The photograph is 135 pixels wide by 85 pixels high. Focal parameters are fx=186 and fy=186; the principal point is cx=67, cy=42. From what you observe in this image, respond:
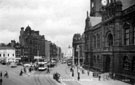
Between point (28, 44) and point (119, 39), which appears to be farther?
point (28, 44)

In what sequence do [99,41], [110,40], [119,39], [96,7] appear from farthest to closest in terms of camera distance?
1. [96,7]
2. [99,41]
3. [110,40]
4. [119,39]

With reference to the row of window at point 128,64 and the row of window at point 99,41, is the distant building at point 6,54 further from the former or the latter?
the row of window at point 128,64

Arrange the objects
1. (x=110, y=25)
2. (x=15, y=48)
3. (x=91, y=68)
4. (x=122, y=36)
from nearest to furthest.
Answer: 1. (x=122, y=36)
2. (x=110, y=25)
3. (x=91, y=68)
4. (x=15, y=48)

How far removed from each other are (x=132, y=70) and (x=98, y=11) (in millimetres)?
37041

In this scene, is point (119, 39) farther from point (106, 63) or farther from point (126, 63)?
point (106, 63)

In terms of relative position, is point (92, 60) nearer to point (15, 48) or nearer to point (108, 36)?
point (108, 36)

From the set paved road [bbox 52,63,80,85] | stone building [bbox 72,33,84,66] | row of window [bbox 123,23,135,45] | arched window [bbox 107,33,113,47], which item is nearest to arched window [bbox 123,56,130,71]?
row of window [bbox 123,23,135,45]

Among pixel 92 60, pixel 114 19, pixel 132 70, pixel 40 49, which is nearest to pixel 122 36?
pixel 114 19

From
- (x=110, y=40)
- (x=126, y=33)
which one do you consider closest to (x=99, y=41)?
(x=110, y=40)

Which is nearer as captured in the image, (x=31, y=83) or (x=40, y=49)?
(x=31, y=83)

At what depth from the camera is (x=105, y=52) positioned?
4184 cm

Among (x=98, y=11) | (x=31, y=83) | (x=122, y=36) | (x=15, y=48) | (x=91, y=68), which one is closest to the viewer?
(x=31, y=83)

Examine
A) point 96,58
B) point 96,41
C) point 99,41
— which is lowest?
point 96,58

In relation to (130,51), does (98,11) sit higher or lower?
higher
